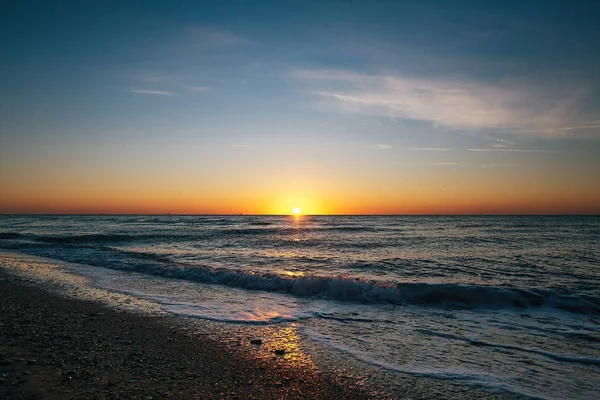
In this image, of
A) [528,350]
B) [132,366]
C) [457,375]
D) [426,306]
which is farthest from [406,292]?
[132,366]

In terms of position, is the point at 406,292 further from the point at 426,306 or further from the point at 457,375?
the point at 457,375

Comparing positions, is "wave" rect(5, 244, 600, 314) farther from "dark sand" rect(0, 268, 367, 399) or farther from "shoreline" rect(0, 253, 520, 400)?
"dark sand" rect(0, 268, 367, 399)

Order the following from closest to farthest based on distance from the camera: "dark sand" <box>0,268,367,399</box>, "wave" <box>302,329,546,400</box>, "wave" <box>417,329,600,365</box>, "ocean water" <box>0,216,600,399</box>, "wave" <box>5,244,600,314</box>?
1. "dark sand" <box>0,268,367,399</box>
2. "wave" <box>302,329,546,400</box>
3. "ocean water" <box>0,216,600,399</box>
4. "wave" <box>417,329,600,365</box>
5. "wave" <box>5,244,600,314</box>

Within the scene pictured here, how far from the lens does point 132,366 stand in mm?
5332

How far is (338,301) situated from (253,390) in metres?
6.95

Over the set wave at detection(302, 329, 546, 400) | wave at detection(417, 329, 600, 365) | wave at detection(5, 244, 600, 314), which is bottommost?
wave at detection(5, 244, 600, 314)

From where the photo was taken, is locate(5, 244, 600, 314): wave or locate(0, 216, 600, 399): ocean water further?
locate(5, 244, 600, 314): wave

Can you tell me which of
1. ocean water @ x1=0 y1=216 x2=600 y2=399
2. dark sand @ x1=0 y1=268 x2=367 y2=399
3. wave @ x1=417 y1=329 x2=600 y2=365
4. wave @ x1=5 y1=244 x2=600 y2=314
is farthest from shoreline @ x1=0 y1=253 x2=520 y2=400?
wave @ x1=5 y1=244 x2=600 y2=314

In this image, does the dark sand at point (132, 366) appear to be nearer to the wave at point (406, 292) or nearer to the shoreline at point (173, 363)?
the shoreline at point (173, 363)

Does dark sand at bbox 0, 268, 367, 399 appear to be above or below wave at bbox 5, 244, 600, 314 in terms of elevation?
above

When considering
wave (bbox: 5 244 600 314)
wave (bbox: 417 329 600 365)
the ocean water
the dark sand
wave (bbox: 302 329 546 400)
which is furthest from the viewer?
wave (bbox: 5 244 600 314)

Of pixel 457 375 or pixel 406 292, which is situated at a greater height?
pixel 457 375

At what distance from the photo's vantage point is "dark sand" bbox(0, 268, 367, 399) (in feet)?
14.9

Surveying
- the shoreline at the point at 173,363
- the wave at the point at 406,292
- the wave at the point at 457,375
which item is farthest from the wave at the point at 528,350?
the wave at the point at 406,292
